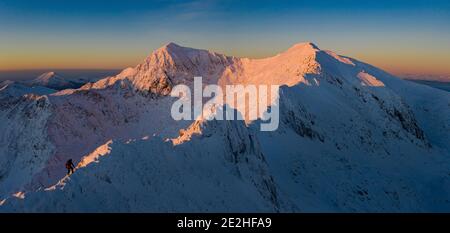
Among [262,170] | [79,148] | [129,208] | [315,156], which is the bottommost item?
[79,148]

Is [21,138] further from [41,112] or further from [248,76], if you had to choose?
[248,76]

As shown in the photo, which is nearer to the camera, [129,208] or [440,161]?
[129,208]

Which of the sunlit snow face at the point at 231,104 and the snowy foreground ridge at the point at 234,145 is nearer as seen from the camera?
the snowy foreground ridge at the point at 234,145

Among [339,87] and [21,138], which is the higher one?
[339,87]
